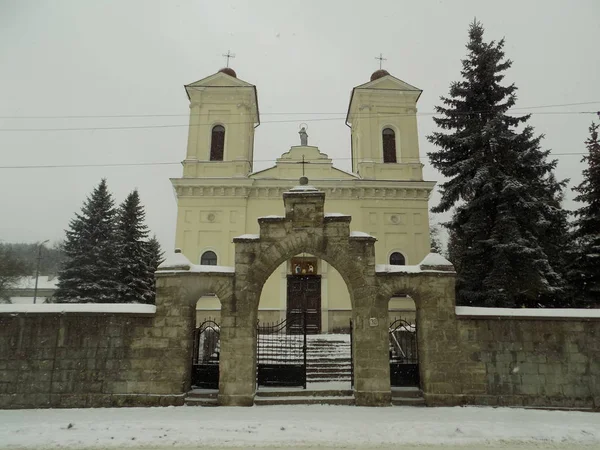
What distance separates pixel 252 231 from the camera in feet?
71.2

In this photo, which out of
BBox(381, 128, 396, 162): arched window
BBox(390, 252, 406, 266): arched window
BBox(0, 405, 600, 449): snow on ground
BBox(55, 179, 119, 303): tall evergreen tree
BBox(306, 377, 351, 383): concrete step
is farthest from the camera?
BBox(55, 179, 119, 303): tall evergreen tree

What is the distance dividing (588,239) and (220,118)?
18.7 meters

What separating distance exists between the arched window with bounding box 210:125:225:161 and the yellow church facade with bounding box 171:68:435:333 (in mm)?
57

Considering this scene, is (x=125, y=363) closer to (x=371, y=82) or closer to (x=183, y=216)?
(x=183, y=216)

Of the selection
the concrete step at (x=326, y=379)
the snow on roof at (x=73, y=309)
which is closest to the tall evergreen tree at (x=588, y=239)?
the concrete step at (x=326, y=379)

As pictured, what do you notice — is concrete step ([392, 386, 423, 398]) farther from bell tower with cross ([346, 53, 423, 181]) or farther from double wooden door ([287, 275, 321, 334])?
bell tower with cross ([346, 53, 423, 181])

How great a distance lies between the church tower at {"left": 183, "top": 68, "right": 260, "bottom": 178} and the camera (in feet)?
76.0

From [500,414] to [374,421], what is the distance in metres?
2.80

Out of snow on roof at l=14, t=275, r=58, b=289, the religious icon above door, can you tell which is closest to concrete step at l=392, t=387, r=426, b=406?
the religious icon above door

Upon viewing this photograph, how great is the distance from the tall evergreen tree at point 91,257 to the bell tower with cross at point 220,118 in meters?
10.1

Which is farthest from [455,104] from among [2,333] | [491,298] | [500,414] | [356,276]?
[2,333]

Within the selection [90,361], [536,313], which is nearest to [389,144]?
[536,313]

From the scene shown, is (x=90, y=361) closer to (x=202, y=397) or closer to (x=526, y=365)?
(x=202, y=397)

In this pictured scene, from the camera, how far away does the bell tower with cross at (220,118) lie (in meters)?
23.2
